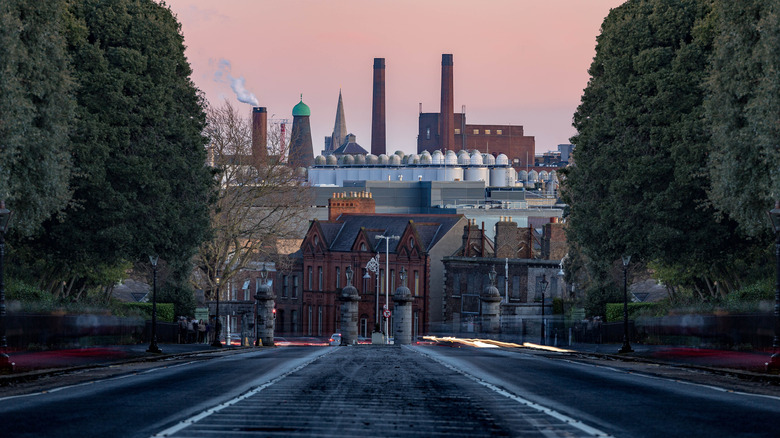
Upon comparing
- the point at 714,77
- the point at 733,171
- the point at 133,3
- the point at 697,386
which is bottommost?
the point at 697,386

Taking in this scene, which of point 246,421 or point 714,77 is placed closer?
point 246,421

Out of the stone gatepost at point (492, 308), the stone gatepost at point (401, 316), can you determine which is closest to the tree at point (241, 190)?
the stone gatepost at point (401, 316)

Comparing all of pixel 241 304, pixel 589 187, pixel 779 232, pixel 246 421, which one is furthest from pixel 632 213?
pixel 241 304

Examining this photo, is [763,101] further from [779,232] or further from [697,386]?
[697,386]

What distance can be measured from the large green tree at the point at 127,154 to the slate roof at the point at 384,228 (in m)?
54.3

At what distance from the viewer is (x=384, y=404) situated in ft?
51.7

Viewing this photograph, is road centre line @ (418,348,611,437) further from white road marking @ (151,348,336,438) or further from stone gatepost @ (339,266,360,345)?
stone gatepost @ (339,266,360,345)

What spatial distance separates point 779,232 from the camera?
25.2m

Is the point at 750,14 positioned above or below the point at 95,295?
above

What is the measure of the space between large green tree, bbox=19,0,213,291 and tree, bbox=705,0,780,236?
22.8m

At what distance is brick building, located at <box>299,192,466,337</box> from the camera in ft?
322

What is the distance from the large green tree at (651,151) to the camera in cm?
3972

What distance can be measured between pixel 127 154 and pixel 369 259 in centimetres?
6056

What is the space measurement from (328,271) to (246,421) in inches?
3616
